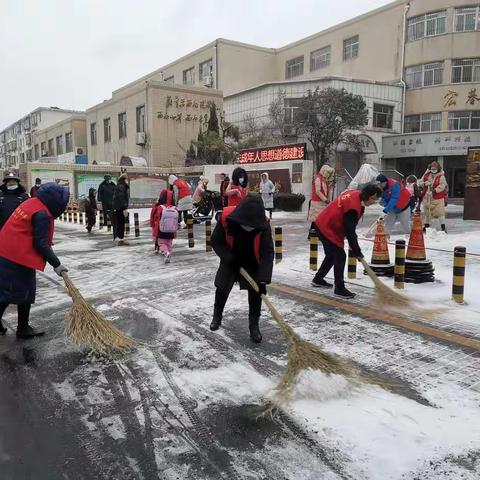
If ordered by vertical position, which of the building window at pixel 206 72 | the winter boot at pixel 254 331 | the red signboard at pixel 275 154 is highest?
the building window at pixel 206 72

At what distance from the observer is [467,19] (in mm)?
30438

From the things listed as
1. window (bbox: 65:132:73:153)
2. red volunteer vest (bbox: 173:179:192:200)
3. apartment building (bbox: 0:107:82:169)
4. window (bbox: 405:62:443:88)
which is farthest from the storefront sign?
apartment building (bbox: 0:107:82:169)

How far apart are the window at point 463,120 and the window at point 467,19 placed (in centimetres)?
525

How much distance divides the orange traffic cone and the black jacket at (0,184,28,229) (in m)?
5.88

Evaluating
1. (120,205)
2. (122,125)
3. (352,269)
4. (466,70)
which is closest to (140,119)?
(122,125)

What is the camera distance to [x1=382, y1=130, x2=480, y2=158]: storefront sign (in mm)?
30306

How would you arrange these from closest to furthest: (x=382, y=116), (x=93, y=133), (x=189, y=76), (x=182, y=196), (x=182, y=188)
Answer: (x=182, y=188) < (x=182, y=196) < (x=382, y=116) < (x=93, y=133) < (x=189, y=76)

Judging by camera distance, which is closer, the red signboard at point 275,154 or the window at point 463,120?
the red signboard at point 275,154

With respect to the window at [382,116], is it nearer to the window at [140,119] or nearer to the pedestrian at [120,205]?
the window at [140,119]

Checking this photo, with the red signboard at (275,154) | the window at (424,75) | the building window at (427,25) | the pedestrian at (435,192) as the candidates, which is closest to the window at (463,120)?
the window at (424,75)

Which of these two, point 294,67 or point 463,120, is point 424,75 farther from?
point 294,67

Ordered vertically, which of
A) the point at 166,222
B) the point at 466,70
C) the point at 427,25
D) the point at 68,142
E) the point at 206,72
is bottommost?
the point at 166,222

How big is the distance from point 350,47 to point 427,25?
7073mm

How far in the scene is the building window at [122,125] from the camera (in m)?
37.0
